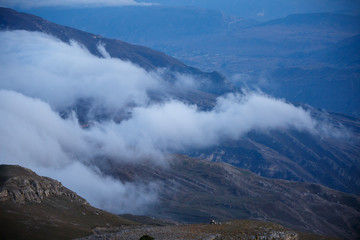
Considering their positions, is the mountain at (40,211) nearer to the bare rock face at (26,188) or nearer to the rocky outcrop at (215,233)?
the bare rock face at (26,188)

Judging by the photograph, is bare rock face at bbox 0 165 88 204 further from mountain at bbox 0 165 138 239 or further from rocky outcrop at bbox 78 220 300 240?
rocky outcrop at bbox 78 220 300 240

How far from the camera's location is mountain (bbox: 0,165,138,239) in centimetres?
6925

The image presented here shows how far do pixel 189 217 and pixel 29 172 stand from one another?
331 ft

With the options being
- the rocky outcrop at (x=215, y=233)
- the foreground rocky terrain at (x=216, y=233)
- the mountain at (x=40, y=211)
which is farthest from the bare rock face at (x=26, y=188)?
the foreground rocky terrain at (x=216, y=233)

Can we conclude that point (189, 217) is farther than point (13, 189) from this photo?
Yes

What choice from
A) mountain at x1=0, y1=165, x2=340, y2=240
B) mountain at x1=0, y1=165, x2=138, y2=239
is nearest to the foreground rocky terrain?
mountain at x1=0, y1=165, x2=340, y2=240

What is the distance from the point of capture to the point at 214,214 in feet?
620

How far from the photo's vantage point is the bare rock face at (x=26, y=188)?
82.0 m

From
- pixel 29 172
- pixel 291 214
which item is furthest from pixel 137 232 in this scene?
pixel 291 214

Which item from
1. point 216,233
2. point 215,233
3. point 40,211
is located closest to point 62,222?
point 40,211

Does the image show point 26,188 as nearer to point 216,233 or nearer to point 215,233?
point 215,233

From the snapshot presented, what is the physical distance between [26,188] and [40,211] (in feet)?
23.6

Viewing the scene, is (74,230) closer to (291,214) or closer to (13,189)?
(13,189)

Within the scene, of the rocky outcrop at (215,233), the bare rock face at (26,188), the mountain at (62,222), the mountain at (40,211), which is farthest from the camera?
the bare rock face at (26,188)
